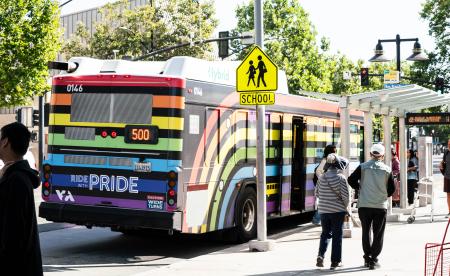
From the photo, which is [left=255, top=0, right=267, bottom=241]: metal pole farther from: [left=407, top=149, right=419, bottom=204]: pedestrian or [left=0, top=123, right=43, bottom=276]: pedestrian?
[left=407, top=149, right=419, bottom=204]: pedestrian

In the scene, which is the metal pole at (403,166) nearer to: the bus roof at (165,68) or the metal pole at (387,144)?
the metal pole at (387,144)

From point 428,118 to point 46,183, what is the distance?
955 centimetres

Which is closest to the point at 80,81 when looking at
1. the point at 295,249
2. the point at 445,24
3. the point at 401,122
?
the point at 295,249

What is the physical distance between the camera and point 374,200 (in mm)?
9367

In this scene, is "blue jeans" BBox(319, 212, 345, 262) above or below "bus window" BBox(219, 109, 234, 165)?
below

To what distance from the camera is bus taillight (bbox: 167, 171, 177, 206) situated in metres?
10.2

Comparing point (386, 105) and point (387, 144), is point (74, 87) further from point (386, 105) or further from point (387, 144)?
point (387, 144)

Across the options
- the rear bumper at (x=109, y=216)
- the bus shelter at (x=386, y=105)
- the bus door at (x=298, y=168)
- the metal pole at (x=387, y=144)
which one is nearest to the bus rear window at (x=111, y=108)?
the rear bumper at (x=109, y=216)

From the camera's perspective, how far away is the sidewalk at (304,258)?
929 centimetres

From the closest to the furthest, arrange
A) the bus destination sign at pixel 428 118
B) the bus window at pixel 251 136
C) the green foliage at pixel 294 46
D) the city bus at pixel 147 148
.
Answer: the city bus at pixel 147 148 < the bus window at pixel 251 136 < the bus destination sign at pixel 428 118 < the green foliage at pixel 294 46

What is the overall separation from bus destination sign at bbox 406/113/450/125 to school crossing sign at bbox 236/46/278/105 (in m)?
7.01

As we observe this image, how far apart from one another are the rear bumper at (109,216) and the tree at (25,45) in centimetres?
2210

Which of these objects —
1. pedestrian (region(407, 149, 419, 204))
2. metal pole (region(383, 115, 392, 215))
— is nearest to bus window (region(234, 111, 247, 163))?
metal pole (region(383, 115, 392, 215))

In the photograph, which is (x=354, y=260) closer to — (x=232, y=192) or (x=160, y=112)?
(x=232, y=192)
